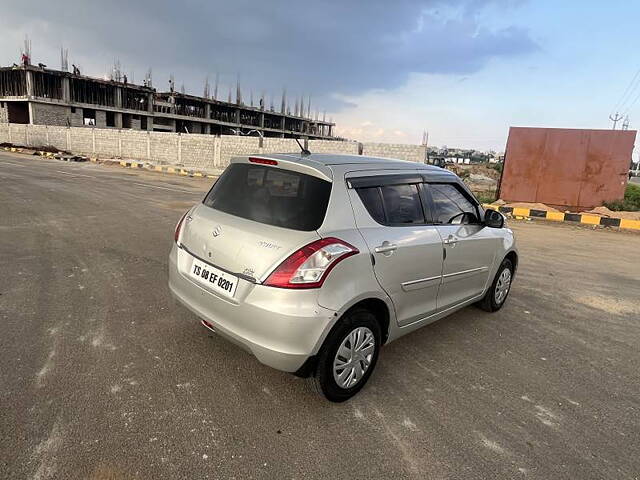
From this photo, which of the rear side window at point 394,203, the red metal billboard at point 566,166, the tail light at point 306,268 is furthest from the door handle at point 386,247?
the red metal billboard at point 566,166

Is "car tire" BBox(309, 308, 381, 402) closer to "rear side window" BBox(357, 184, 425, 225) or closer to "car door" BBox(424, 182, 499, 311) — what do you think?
"rear side window" BBox(357, 184, 425, 225)

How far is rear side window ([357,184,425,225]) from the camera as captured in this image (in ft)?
10.1

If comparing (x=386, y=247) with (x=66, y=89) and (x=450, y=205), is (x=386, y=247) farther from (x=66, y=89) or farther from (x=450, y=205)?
(x=66, y=89)

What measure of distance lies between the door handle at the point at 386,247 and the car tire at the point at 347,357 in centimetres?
43

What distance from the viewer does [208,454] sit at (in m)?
2.37

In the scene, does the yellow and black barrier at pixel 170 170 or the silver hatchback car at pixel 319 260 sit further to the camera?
the yellow and black barrier at pixel 170 170

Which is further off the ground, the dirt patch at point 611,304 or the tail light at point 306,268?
the tail light at point 306,268

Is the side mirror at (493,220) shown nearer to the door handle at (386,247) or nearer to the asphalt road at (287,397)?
the asphalt road at (287,397)

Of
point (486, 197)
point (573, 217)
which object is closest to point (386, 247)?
point (573, 217)

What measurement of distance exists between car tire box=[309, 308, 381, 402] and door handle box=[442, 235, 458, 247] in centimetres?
104

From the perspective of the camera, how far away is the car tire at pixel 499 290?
459cm

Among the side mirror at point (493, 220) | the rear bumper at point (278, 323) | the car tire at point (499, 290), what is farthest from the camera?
the car tire at point (499, 290)

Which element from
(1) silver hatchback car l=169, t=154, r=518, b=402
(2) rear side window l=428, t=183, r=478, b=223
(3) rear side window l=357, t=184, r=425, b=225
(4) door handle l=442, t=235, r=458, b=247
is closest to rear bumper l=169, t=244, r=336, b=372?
(1) silver hatchback car l=169, t=154, r=518, b=402

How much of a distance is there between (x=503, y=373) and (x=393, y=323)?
1.09 m
